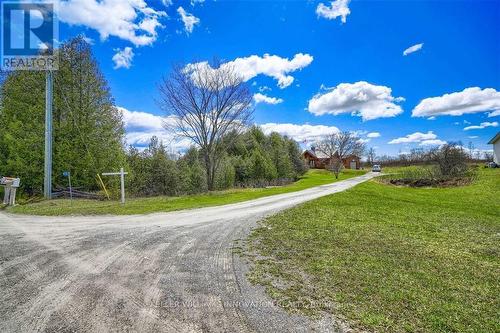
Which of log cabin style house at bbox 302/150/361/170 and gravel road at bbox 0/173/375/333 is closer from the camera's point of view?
gravel road at bbox 0/173/375/333

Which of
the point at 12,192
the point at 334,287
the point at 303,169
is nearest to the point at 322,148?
the point at 303,169

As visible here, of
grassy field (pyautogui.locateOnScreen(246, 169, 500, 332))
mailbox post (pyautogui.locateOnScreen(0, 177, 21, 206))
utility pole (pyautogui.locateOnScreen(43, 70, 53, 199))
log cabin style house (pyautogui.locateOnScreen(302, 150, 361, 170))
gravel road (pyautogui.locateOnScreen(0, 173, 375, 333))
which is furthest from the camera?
log cabin style house (pyautogui.locateOnScreen(302, 150, 361, 170))

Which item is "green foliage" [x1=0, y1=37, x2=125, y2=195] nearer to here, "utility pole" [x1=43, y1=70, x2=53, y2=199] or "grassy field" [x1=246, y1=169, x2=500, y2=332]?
"utility pole" [x1=43, y1=70, x2=53, y2=199]

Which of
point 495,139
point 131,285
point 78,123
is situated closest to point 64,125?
point 78,123

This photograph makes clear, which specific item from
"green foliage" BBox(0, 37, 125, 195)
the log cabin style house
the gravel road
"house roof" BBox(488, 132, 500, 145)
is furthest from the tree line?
the log cabin style house

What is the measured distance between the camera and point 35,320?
3230 millimetres

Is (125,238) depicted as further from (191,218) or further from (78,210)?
(78,210)

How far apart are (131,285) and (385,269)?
12.8ft

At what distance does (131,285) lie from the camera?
420 cm

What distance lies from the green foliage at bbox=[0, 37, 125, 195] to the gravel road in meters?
12.4

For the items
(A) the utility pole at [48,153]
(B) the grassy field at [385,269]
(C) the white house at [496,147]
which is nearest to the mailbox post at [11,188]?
(A) the utility pole at [48,153]

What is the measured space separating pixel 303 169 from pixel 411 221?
44.1 metres

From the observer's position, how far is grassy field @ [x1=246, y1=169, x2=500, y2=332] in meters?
3.46

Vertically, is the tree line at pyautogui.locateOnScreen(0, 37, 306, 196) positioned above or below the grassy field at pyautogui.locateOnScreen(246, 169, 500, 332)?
above
